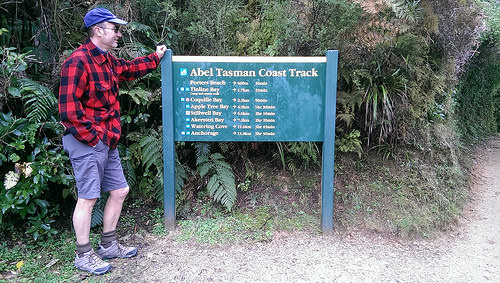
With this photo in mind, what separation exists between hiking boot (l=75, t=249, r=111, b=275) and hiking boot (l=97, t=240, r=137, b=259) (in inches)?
8.0

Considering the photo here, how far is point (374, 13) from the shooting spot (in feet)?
14.6

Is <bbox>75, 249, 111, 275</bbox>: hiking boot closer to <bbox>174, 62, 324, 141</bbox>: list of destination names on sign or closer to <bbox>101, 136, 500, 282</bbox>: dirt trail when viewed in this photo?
<bbox>101, 136, 500, 282</bbox>: dirt trail

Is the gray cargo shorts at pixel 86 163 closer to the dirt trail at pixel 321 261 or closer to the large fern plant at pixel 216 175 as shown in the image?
the dirt trail at pixel 321 261

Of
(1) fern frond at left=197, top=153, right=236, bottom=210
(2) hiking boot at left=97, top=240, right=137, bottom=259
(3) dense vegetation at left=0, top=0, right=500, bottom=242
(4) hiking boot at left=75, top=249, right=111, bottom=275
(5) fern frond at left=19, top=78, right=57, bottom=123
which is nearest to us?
(4) hiking boot at left=75, top=249, right=111, bottom=275

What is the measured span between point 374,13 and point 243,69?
1.83 m

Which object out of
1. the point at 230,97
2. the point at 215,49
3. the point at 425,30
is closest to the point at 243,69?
the point at 230,97

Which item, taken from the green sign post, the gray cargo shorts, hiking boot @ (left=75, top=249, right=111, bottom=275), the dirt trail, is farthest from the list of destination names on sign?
hiking boot @ (left=75, top=249, right=111, bottom=275)

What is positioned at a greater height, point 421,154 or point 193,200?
point 421,154

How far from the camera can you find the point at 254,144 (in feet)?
16.1

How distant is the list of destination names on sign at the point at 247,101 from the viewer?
386cm

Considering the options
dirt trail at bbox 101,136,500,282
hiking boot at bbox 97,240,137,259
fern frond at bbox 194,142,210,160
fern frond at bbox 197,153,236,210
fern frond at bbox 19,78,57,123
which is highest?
fern frond at bbox 19,78,57,123

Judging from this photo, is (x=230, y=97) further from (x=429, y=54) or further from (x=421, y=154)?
(x=429, y=54)

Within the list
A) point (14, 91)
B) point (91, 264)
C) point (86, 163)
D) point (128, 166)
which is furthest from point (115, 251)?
point (14, 91)

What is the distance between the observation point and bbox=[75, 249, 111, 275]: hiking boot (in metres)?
3.24
